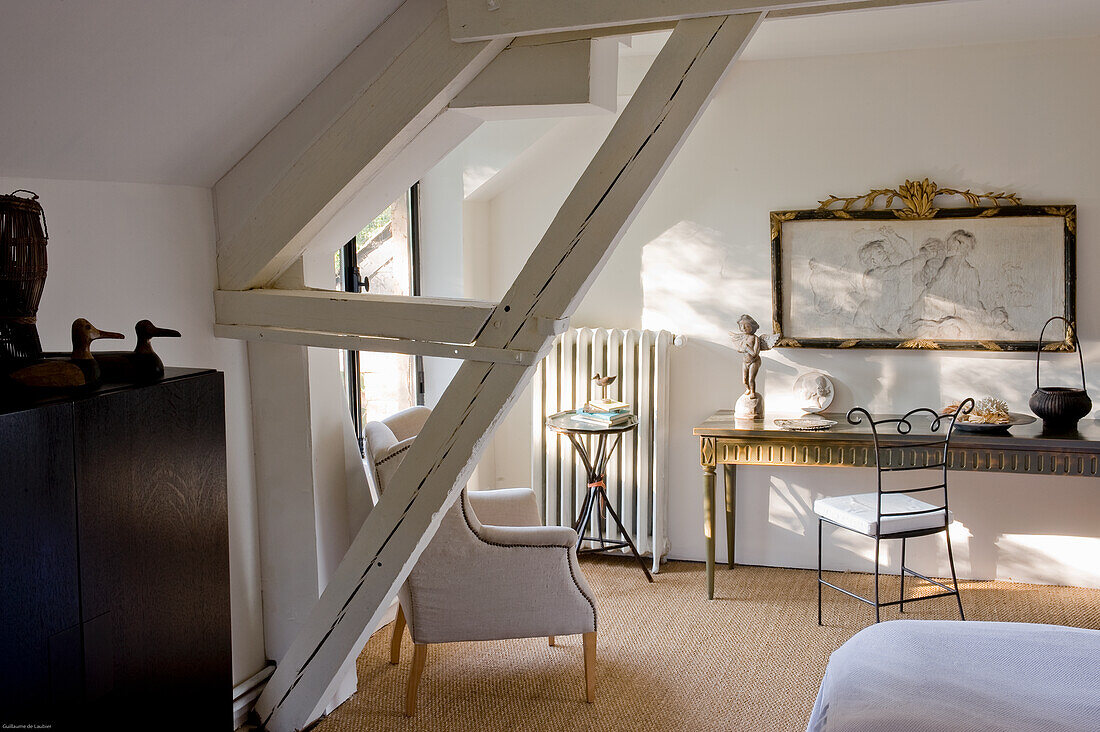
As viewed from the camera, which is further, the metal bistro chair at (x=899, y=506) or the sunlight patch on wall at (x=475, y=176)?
the sunlight patch on wall at (x=475, y=176)

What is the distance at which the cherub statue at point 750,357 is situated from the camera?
4.29 meters

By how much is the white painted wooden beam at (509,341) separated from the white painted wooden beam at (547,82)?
0.52 ft

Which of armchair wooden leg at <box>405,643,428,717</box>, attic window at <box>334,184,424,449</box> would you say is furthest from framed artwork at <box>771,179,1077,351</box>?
armchair wooden leg at <box>405,643,428,717</box>

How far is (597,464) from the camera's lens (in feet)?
14.5

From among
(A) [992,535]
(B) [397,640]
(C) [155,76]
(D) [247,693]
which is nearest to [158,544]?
(C) [155,76]

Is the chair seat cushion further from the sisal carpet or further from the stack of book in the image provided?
the stack of book

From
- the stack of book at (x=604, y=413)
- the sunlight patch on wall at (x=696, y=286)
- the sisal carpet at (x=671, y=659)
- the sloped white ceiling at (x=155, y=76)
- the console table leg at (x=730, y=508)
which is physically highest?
the sloped white ceiling at (x=155, y=76)

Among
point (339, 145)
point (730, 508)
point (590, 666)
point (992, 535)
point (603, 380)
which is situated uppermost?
point (339, 145)

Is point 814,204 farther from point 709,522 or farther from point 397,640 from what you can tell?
point 397,640

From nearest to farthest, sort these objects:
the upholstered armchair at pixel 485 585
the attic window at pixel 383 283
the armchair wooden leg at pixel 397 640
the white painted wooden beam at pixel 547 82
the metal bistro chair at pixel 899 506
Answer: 1. the white painted wooden beam at pixel 547 82
2. the upholstered armchair at pixel 485 585
3. the armchair wooden leg at pixel 397 640
4. the metal bistro chair at pixel 899 506
5. the attic window at pixel 383 283

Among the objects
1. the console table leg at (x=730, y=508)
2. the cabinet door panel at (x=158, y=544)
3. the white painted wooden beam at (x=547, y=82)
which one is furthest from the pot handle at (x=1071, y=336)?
the cabinet door panel at (x=158, y=544)

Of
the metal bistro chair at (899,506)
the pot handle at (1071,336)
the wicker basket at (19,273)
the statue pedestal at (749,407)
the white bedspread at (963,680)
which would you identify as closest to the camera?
the wicker basket at (19,273)

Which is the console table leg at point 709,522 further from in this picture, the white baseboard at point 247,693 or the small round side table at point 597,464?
the white baseboard at point 247,693

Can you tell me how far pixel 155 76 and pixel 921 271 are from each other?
338 centimetres
